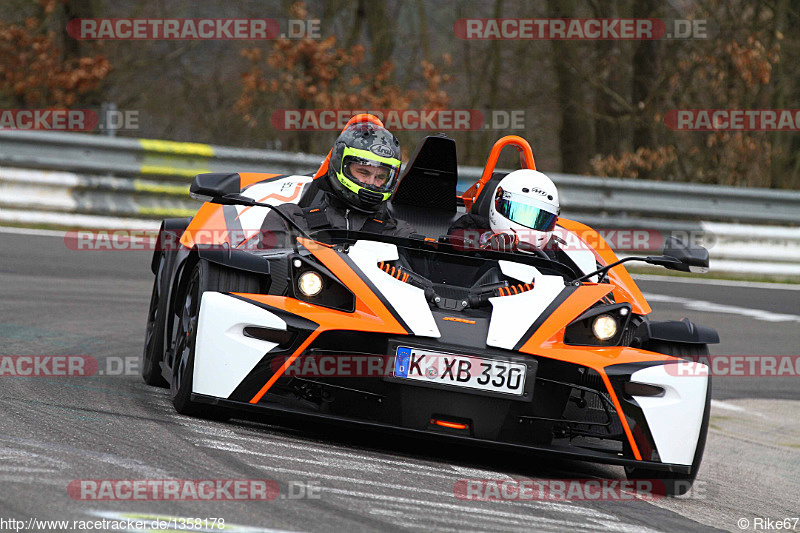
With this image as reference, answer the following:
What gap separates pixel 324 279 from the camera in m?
5.83

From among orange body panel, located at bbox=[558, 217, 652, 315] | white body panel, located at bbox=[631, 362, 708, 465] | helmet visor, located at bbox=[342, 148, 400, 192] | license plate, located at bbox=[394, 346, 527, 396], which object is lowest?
white body panel, located at bbox=[631, 362, 708, 465]

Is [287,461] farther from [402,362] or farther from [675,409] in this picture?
[675,409]

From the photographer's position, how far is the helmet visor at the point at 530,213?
23.5ft


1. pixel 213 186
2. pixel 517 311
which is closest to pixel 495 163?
pixel 213 186

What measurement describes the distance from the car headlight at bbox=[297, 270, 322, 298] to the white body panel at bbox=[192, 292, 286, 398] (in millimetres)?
339

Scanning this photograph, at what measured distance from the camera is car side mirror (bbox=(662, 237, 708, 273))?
6340 millimetres

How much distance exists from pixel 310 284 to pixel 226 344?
1.69 feet

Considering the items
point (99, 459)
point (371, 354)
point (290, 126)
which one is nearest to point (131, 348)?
point (371, 354)

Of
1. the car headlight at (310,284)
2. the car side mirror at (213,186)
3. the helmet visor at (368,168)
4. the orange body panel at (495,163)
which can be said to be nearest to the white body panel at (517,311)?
the car headlight at (310,284)

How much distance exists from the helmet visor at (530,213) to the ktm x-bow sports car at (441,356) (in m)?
0.82

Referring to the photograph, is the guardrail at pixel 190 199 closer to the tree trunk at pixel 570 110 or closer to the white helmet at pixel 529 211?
the white helmet at pixel 529 211

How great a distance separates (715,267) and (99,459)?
12.1 metres

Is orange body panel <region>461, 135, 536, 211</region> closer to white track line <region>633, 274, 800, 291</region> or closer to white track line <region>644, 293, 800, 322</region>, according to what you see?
white track line <region>644, 293, 800, 322</region>

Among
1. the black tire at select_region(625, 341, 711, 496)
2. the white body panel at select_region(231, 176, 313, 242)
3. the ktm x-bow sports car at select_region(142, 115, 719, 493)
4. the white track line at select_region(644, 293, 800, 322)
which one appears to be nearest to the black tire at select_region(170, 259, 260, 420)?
the ktm x-bow sports car at select_region(142, 115, 719, 493)
